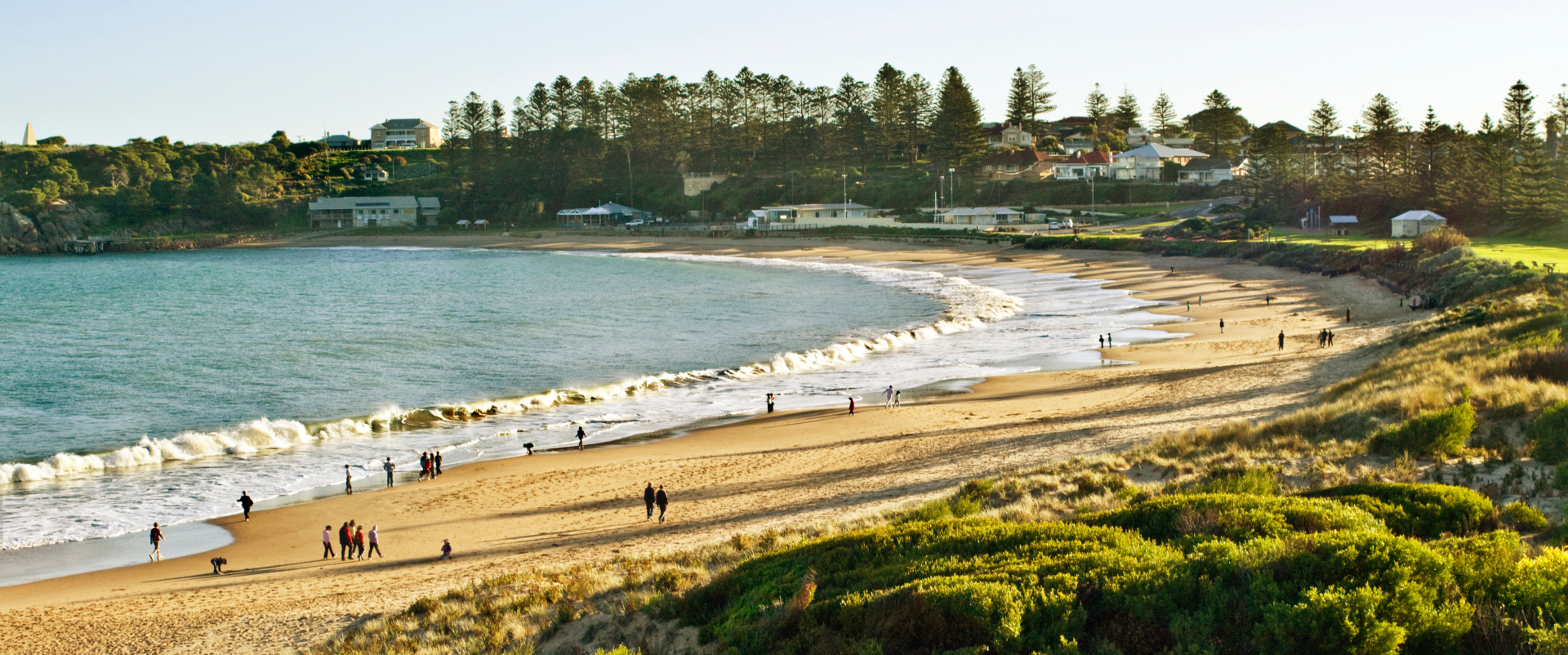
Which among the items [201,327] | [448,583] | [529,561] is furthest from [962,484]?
[201,327]

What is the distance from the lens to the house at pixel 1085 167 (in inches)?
4139

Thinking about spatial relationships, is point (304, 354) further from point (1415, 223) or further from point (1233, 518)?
point (1415, 223)

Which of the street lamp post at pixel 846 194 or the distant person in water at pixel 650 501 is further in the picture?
the street lamp post at pixel 846 194

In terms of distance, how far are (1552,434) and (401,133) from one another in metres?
190

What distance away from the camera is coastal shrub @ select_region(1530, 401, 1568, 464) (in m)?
11.9

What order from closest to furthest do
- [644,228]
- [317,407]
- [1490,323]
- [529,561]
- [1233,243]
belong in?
[529,561], [1490,323], [317,407], [1233,243], [644,228]

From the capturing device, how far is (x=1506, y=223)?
61.0m

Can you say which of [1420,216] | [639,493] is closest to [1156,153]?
[1420,216]

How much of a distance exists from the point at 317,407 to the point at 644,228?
85.2 metres

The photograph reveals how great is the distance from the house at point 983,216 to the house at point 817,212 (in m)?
11.9

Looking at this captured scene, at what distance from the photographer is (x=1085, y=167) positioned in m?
106

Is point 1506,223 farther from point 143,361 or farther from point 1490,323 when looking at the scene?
point 143,361

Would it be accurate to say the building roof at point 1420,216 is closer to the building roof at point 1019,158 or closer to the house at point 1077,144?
the building roof at point 1019,158

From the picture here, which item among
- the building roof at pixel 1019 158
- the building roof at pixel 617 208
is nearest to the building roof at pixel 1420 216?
the building roof at pixel 1019 158
